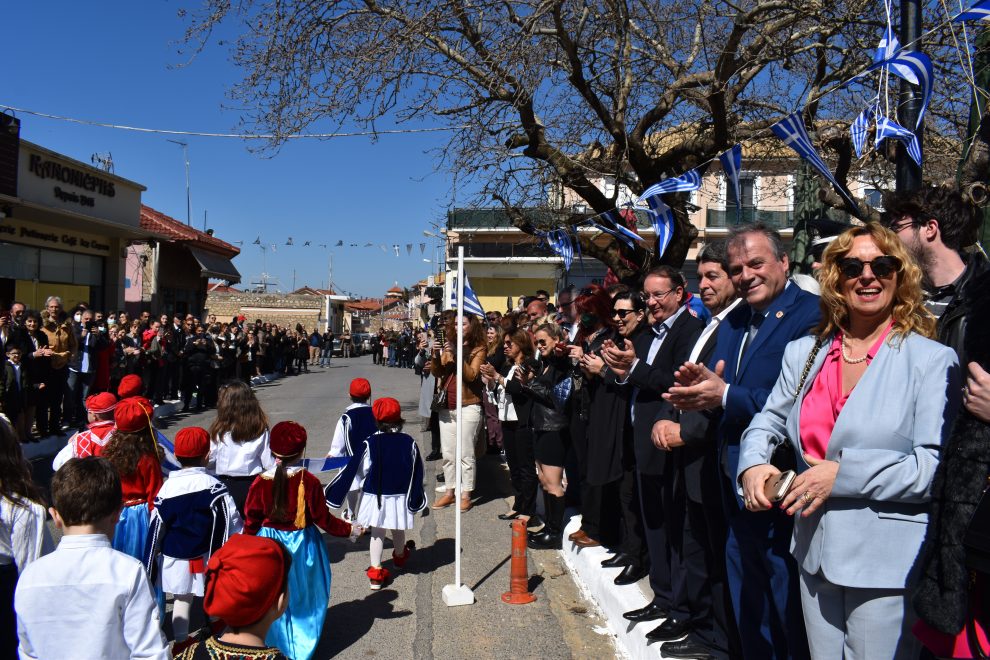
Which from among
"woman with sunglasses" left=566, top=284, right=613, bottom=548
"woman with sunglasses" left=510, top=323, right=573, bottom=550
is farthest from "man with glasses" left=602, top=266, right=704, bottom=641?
"woman with sunglasses" left=510, top=323, right=573, bottom=550

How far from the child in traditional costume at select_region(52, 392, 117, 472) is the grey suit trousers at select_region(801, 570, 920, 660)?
4290 mm

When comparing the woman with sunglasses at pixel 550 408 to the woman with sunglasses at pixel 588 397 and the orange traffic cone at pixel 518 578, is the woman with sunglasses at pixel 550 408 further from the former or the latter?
the orange traffic cone at pixel 518 578

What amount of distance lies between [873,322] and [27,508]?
355 cm

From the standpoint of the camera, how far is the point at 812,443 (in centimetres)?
256

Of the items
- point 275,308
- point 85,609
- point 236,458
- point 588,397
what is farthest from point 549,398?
point 275,308

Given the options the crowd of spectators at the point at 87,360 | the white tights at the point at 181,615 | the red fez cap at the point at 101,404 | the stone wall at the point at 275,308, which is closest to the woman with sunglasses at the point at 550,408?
the white tights at the point at 181,615

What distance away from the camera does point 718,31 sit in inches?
389

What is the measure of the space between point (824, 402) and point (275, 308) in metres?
59.7

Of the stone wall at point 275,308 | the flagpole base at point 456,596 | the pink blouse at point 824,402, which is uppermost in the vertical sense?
the stone wall at point 275,308

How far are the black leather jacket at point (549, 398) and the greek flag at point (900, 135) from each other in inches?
118

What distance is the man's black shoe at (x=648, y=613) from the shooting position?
438 cm

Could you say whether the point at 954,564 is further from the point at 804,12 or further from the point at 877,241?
the point at 804,12

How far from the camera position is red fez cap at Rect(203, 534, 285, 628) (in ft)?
8.52

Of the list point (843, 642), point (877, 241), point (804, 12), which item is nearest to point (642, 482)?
point (843, 642)
